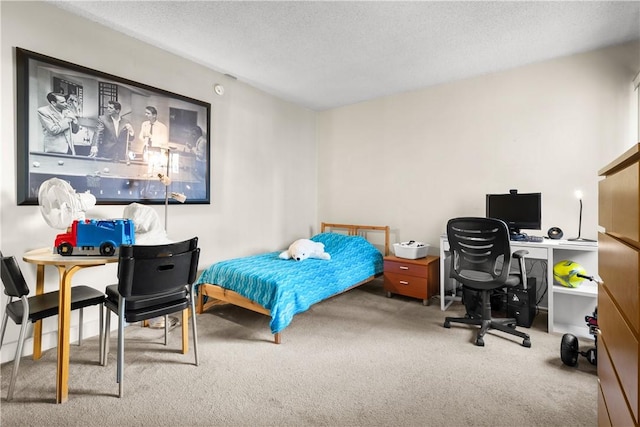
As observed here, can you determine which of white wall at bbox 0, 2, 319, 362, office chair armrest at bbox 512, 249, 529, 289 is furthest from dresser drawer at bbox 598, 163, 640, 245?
white wall at bbox 0, 2, 319, 362

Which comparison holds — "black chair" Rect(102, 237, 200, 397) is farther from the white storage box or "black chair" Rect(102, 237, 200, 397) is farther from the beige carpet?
the white storage box

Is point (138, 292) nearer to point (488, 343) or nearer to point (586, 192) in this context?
point (488, 343)

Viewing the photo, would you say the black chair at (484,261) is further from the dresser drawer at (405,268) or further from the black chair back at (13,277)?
the black chair back at (13,277)

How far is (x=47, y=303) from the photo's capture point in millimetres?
2057

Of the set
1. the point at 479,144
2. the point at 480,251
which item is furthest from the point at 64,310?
the point at 479,144

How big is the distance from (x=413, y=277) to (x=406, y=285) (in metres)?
0.14

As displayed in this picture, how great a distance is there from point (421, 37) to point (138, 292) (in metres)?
3.05

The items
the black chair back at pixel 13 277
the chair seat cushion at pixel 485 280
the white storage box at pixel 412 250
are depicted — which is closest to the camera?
the black chair back at pixel 13 277

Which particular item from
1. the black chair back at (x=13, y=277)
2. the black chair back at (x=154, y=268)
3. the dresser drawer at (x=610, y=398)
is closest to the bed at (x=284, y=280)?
the black chair back at (x=154, y=268)

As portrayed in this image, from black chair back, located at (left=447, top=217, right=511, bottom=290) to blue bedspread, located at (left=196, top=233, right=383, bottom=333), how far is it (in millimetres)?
1146

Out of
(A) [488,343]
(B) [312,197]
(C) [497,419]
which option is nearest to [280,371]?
(C) [497,419]

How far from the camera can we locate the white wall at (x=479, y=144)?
3.12m

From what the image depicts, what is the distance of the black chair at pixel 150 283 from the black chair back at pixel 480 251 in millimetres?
2151

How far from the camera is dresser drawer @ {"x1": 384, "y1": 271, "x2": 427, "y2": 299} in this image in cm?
362
